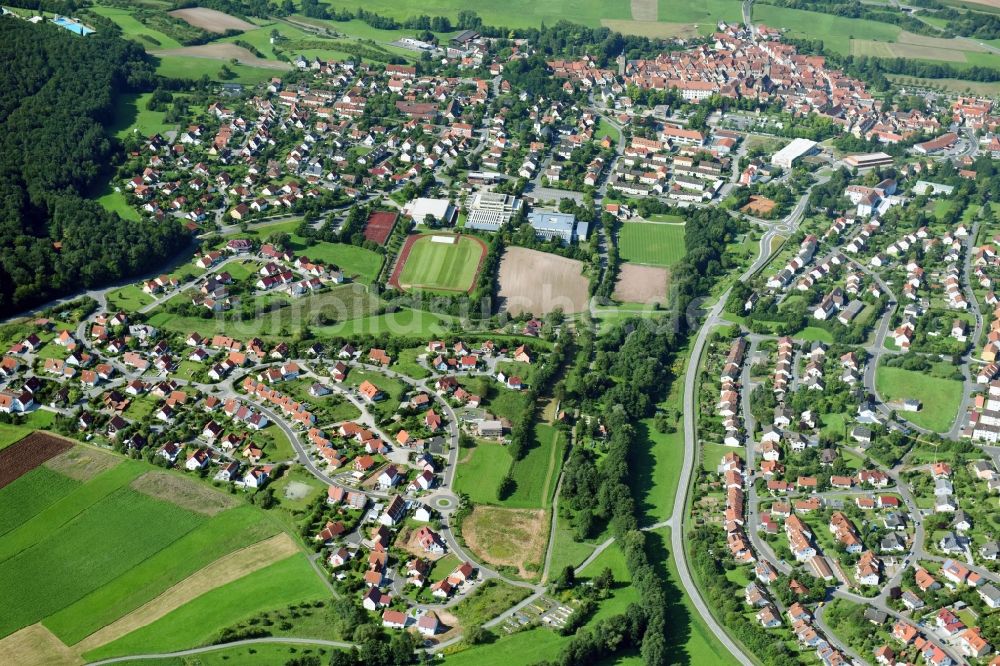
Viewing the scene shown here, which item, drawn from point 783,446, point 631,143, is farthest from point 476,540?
point 631,143

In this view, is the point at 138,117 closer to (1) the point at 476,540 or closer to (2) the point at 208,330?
(2) the point at 208,330

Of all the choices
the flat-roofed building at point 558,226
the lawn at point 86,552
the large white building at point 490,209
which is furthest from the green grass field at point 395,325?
the lawn at point 86,552

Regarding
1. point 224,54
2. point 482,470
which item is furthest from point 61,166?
point 482,470

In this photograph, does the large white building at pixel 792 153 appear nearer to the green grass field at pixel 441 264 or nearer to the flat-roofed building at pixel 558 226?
the flat-roofed building at pixel 558 226

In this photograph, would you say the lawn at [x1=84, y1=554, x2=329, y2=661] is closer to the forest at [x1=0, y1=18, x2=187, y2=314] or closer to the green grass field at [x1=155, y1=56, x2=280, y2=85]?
the forest at [x1=0, y1=18, x2=187, y2=314]

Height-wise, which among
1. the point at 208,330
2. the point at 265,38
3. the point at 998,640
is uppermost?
the point at 265,38
